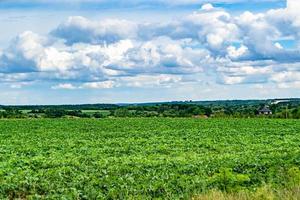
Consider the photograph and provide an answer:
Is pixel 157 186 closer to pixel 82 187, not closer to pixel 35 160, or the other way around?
pixel 82 187

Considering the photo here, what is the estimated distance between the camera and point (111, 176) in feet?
53.6

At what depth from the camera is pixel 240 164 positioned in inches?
766

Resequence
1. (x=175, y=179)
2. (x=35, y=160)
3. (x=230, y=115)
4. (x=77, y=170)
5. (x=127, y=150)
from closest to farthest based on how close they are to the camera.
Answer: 1. (x=175, y=179)
2. (x=77, y=170)
3. (x=35, y=160)
4. (x=127, y=150)
5. (x=230, y=115)

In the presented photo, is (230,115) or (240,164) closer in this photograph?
(240,164)

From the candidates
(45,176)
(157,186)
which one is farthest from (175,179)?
(45,176)

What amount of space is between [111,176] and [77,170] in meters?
2.24

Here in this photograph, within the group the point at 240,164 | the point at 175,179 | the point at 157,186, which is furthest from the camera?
the point at 240,164

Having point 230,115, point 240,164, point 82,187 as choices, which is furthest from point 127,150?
point 230,115

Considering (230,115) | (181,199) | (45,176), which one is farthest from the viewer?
(230,115)

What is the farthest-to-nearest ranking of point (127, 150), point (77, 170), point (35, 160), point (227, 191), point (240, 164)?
point (127, 150), point (35, 160), point (240, 164), point (77, 170), point (227, 191)

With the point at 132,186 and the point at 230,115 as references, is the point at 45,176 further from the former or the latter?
the point at 230,115

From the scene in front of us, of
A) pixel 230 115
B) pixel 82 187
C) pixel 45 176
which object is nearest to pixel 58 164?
pixel 45 176

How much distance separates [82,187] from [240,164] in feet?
22.6

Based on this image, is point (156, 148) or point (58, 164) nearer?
point (58, 164)
